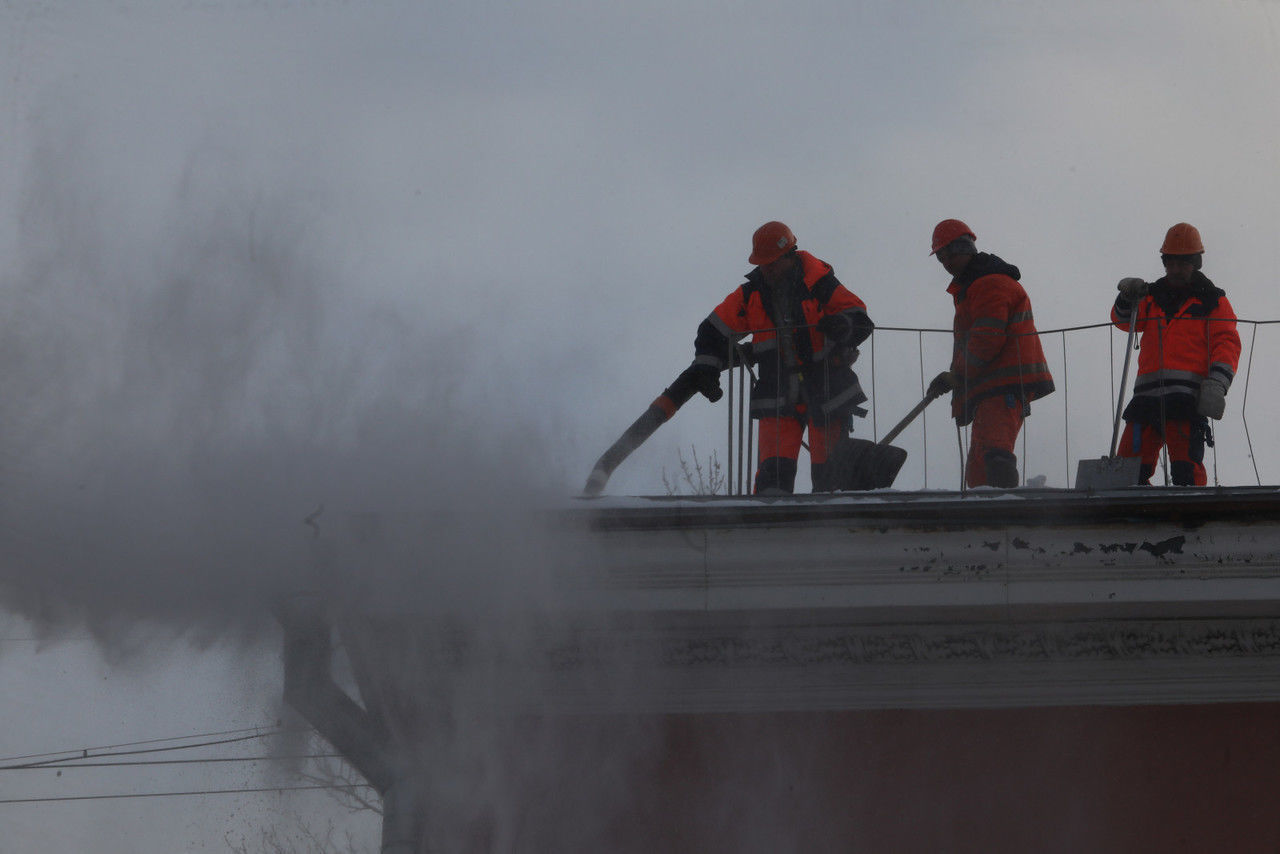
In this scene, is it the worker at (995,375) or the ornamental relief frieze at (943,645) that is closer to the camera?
the ornamental relief frieze at (943,645)

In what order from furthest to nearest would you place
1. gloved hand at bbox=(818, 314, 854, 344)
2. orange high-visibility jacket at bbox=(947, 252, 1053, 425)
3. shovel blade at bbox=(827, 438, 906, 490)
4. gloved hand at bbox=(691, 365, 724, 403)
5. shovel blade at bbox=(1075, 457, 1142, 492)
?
gloved hand at bbox=(691, 365, 724, 403) → orange high-visibility jacket at bbox=(947, 252, 1053, 425) → gloved hand at bbox=(818, 314, 854, 344) → shovel blade at bbox=(827, 438, 906, 490) → shovel blade at bbox=(1075, 457, 1142, 492)

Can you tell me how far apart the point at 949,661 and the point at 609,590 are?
1.24 m

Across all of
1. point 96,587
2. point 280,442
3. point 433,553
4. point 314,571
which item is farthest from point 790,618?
point 96,587

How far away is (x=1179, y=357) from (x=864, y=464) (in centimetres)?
187

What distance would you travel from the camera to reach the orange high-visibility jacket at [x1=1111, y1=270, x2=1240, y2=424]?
642 cm

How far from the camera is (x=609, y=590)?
4781 mm

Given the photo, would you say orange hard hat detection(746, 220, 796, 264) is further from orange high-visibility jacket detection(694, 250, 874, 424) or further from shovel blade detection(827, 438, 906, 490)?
shovel blade detection(827, 438, 906, 490)

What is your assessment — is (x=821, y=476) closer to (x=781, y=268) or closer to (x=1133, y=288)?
(x=781, y=268)

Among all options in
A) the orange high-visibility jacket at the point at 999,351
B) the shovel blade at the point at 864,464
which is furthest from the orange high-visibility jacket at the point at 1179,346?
the shovel blade at the point at 864,464

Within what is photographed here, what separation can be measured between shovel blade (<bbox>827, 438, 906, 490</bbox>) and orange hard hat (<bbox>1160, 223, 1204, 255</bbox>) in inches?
82.6

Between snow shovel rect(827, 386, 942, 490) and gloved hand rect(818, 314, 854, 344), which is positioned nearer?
snow shovel rect(827, 386, 942, 490)

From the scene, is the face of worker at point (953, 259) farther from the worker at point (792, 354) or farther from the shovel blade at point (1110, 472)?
the shovel blade at point (1110, 472)

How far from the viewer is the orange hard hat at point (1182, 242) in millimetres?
6852

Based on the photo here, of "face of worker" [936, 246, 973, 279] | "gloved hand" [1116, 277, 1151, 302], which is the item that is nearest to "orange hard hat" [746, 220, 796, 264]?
"face of worker" [936, 246, 973, 279]
